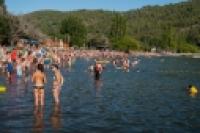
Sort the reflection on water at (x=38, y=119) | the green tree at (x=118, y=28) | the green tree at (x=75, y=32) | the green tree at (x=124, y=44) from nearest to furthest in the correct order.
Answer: the reflection on water at (x=38, y=119) < the green tree at (x=75, y=32) < the green tree at (x=118, y=28) < the green tree at (x=124, y=44)

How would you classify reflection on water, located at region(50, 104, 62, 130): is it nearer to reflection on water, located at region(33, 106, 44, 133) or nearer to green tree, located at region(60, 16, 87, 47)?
reflection on water, located at region(33, 106, 44, 133)

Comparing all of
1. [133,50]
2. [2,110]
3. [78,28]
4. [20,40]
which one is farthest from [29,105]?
[133,50]

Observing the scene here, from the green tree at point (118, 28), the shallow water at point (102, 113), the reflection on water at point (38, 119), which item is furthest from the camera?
the green tree at point (118, 28)

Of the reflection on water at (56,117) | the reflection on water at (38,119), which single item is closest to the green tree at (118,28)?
→ the reflection on water at (56,117)

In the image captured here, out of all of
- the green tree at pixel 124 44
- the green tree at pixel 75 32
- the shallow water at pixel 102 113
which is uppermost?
the green tree at pixel 75 32

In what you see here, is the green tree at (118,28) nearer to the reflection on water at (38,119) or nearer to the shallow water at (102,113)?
the shallow water at (102,113)

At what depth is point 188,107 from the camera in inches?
931

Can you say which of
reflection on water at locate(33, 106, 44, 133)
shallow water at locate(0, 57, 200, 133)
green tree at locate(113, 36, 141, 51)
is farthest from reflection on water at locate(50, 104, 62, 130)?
green tree at locate(113, 36, 141, 51)

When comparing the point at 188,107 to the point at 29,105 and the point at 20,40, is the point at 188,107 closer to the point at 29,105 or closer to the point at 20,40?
the point at 29,105

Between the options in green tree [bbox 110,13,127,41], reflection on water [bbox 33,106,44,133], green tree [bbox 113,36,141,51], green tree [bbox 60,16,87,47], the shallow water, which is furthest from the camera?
green tree [bbox 113,36,141,51]

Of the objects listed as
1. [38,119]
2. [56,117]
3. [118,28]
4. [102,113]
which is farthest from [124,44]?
[38,119]

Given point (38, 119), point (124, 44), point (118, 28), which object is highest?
point (118, 28)

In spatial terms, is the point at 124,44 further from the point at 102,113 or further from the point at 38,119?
the point at 38,119

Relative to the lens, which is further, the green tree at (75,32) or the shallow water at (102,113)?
the green tree at (75,32)
